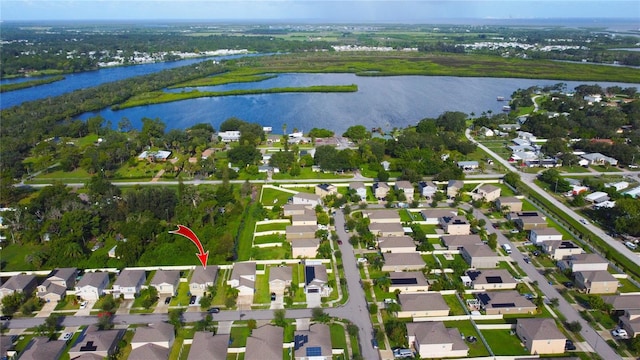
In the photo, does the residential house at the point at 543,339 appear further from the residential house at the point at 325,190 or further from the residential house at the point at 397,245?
the residential house at the point at 325,190

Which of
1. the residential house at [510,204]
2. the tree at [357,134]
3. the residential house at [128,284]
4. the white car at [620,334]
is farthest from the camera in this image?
the tree at [357,134]

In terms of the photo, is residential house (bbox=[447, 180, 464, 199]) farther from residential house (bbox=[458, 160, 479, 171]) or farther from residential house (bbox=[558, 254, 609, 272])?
residential house (bbox=[558, 254, 609, 272])

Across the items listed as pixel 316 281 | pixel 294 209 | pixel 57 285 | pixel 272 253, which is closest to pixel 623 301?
pixel 316 281

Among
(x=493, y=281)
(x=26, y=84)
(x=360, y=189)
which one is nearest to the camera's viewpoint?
(x=493, y=281)

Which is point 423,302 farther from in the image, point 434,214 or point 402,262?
point 434,214

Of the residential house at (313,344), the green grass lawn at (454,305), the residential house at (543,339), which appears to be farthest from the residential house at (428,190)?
the residential house at (313,344)
